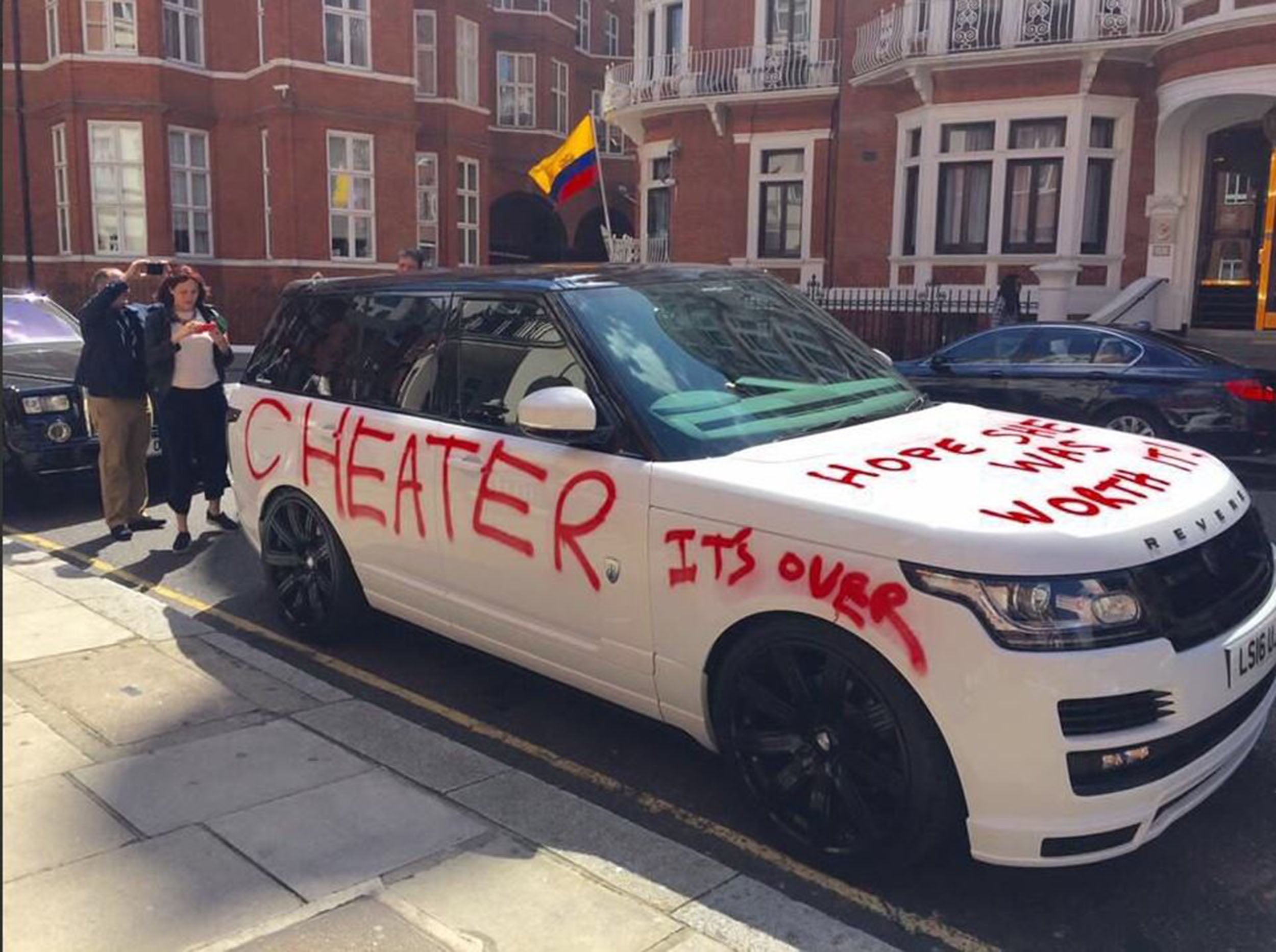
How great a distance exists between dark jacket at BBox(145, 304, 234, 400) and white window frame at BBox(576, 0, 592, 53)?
31415 millimetres

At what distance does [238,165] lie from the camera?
85.4 feet

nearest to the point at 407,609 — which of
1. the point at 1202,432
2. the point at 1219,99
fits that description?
the point at 1202,432

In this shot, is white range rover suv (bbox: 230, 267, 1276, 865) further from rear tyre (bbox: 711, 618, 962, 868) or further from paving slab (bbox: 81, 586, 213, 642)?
paving slab (bbox: 81, 586, 213, 642)

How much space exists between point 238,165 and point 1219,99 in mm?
20308

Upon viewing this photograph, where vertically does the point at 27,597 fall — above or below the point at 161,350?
below

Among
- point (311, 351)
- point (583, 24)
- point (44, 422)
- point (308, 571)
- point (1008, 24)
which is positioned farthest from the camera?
point (583, 24)

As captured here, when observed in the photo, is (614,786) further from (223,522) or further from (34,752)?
(223,522)

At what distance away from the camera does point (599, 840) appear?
3574mm

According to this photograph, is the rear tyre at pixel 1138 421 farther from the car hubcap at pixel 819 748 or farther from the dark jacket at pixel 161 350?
the car hubcap at pixel 819 748

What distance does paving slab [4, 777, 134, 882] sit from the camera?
11.0 ft

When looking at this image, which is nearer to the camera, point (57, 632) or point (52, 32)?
point (57, 632)

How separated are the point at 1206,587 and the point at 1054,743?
0.77 m

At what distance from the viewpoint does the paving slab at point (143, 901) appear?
2.97 metres

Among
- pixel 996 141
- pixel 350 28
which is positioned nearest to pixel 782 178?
pixel 996 141
